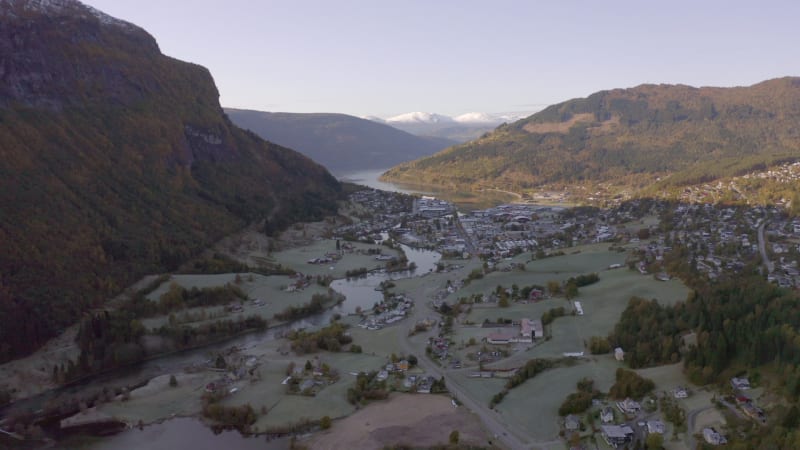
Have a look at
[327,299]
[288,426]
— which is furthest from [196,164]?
[288,426]

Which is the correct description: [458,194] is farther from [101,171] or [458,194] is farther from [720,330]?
[720,330]

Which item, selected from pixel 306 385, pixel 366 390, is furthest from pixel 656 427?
pixel 306 385

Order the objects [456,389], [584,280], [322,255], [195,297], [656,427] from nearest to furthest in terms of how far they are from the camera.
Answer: [656,427] < [456,389] < [195,297] < [584,280] < [322,255]

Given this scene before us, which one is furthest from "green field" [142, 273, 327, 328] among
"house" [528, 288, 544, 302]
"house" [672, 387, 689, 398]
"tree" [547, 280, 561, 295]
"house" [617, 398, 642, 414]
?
"house" [672, 387, 689, 398]

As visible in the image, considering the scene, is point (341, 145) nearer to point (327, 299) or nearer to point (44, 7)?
point (44, 7)

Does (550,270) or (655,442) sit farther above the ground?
(550,270)

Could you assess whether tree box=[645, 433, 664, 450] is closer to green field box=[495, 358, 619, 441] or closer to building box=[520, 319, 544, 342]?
Answer: green field box=[495, 358, 619, 441]
